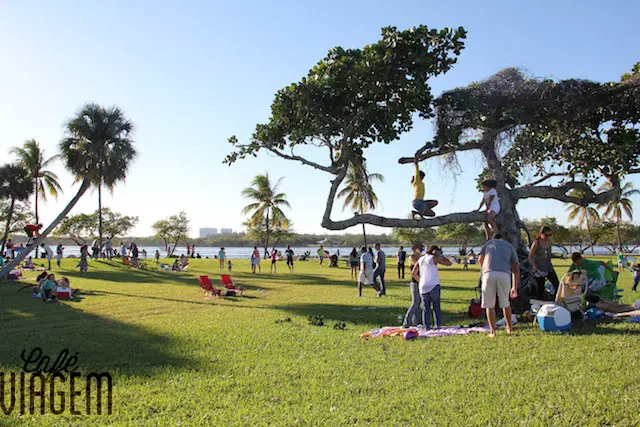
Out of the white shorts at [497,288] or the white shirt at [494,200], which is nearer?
the white shorts at [497,288]

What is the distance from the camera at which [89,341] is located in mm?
8016

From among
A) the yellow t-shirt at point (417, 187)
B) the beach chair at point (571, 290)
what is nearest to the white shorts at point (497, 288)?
the beach chair at point (571, 290)

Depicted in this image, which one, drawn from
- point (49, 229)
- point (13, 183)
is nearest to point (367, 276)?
point (49, 229)

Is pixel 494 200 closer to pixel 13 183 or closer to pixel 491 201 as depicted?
pixel 491 201

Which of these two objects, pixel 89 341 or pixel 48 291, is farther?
pixel 48 291

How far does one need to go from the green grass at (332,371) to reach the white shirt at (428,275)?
1.16 metres

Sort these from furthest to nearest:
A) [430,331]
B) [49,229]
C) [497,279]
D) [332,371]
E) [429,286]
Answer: [49,229] → [429,286] → [430,331] → [497,279] → [332,371]

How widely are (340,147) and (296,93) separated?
5.48 ft

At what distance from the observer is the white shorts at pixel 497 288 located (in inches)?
301

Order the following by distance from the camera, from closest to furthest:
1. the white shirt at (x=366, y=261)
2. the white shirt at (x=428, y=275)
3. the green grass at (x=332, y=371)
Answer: the green grass at (x=332, y=371) < the white shirt at (x=428, y=275) < the white shirt at (x=366, y=261)

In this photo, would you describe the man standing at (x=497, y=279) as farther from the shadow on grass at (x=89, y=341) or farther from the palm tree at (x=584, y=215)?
the palm tree at (x=584, y=215)

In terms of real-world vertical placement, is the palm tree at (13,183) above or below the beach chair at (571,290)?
above

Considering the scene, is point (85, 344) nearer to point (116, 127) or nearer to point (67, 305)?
point (67, 305)

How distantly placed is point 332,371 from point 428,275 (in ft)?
11.4
